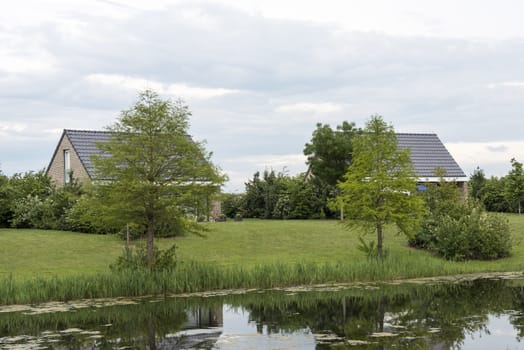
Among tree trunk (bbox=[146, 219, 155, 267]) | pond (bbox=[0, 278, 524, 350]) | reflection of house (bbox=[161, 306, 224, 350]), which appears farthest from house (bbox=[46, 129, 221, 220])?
reflection of house (bbox=[161, 306, 224, 350])

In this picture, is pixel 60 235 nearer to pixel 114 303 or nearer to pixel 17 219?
pixel 17 219

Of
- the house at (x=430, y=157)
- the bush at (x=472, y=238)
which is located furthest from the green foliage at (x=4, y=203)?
the house at (x=430, y=157)

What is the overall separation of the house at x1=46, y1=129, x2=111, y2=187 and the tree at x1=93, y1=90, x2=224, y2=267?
50.8 ft

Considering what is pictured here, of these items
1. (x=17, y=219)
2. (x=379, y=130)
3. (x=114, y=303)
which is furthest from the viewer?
(x=17, y=219)

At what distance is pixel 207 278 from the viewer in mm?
21344

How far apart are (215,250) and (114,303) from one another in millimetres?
9127

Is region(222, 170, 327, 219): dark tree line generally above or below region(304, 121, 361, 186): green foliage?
below

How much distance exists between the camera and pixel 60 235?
2980 centimetres

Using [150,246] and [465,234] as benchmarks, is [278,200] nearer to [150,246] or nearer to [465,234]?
[465,234]

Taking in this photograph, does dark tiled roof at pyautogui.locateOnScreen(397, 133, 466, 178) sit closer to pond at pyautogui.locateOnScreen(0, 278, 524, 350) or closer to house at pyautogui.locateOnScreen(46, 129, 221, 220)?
house at pyautogui.locateOnScreen(46, 129, 221, 220)

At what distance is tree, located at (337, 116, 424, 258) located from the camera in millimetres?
26031

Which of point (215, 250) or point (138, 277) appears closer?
point (138, 277)

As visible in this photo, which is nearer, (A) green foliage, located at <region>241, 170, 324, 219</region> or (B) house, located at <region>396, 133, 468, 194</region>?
(A) green foliage, located at <region>241, 170, 324, 219</region>

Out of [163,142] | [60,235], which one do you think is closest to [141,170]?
[163,142]
